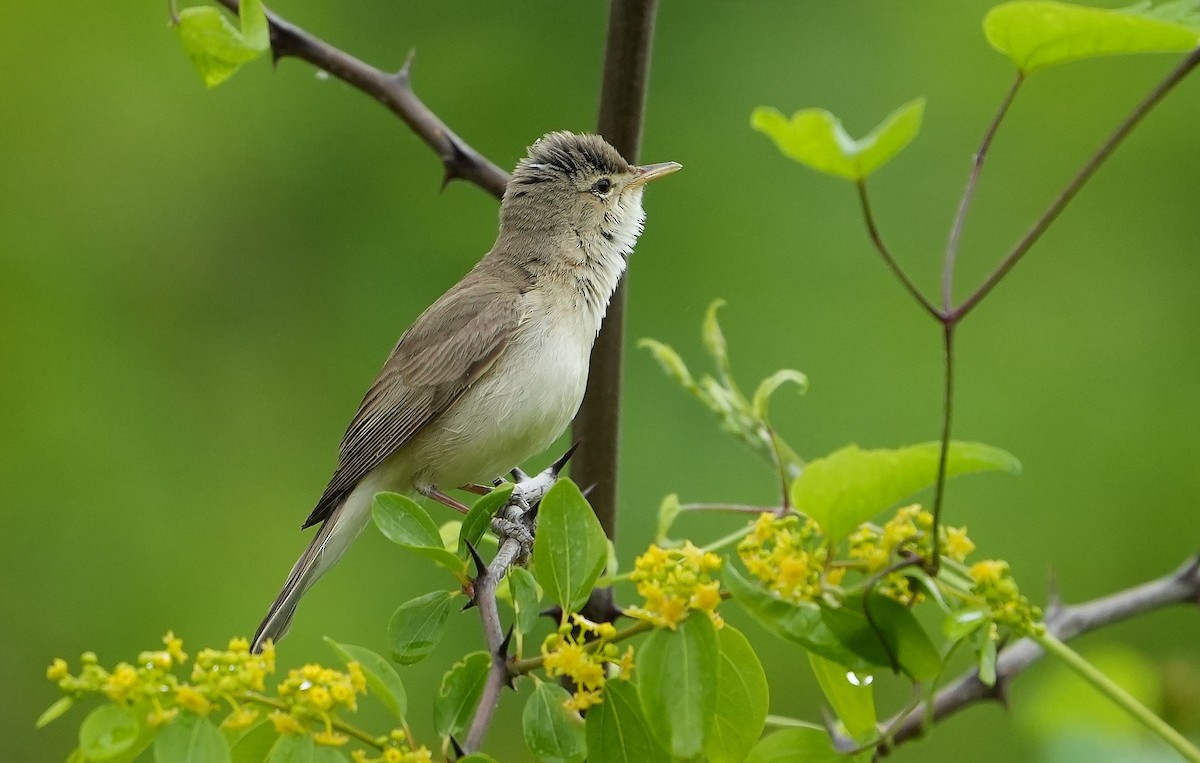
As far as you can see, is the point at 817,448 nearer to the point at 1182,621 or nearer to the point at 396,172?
the point at 1182,621

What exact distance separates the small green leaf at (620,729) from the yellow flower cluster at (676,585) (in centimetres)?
12

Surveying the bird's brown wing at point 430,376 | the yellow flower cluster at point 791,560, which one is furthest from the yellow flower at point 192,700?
the bird's brown wing at point 430,376

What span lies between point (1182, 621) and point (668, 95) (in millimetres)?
3466

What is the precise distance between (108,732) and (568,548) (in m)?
0.60

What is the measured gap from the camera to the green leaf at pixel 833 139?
1.36 meters

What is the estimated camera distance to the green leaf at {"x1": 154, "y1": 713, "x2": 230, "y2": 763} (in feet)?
4.82

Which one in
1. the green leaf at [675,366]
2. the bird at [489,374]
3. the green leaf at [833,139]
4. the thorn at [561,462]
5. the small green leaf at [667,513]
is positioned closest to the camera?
the green leaf at [833,139]

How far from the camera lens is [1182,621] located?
5.64m

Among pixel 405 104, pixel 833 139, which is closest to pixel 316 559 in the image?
pixel 405 104

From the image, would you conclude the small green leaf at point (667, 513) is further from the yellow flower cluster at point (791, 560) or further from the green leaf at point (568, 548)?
the yellow flower cluster at point (791, 560)

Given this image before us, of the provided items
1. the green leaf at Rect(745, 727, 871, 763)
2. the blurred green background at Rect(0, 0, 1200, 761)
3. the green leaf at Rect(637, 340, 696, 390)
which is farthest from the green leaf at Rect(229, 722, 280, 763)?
the blurred green background at Rect(0, 0, 1200, 761)

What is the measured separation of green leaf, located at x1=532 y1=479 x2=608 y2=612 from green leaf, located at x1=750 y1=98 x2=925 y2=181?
547mm

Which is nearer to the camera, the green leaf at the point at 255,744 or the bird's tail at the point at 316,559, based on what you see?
the green leaf at the point at 255,744

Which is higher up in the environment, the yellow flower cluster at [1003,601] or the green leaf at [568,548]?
the green leaf at [568,548]
